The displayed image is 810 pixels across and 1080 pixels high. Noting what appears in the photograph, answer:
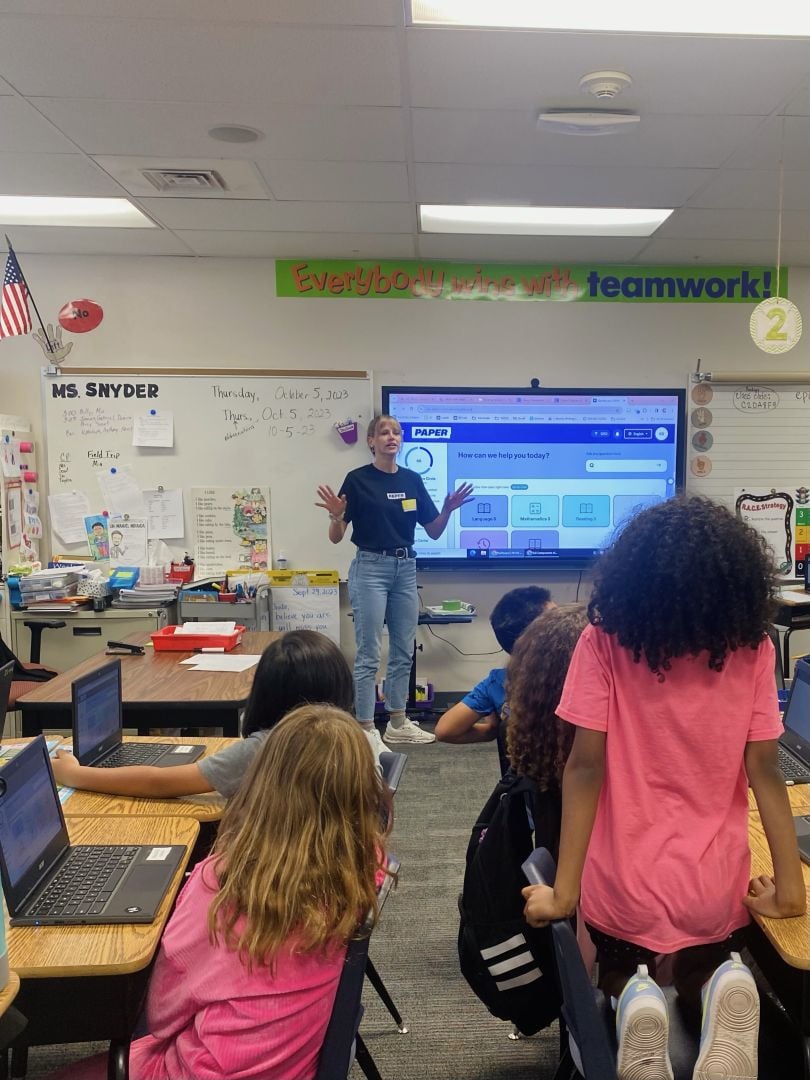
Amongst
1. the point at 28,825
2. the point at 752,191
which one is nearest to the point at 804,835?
the point at 28,825

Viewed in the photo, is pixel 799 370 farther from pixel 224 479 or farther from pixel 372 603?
pixel 224 479

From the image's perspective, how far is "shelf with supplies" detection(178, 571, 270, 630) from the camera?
424 cm

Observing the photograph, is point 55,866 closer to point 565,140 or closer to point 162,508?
point 565,140

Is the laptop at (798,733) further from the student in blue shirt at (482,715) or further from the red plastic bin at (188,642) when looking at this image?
the red plastic bin at (188,642)

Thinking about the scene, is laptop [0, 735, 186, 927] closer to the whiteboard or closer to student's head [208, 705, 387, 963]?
student's head [208, 705, 387, 963]

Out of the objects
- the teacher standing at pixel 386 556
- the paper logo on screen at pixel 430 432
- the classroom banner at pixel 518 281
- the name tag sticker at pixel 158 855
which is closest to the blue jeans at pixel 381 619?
the teacher standing at pixel 386 556

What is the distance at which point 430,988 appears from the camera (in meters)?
2.20

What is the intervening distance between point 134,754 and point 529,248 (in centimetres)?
344

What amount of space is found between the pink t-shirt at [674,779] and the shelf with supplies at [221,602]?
3.16m

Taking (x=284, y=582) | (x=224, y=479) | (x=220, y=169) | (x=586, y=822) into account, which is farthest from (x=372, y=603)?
(x=586, y=822)

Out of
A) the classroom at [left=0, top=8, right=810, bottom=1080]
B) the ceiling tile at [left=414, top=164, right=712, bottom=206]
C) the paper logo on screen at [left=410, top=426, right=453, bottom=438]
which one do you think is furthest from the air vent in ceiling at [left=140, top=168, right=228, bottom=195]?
the paper logo on screen at [left=410, top=426, right=453, bottom=438]

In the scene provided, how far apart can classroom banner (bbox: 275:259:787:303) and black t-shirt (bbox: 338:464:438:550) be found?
114 centimetres

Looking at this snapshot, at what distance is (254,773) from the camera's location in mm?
1271

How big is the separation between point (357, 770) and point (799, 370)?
4.55 meters
